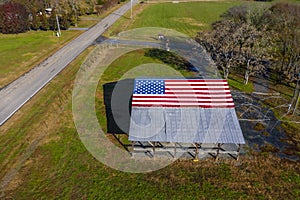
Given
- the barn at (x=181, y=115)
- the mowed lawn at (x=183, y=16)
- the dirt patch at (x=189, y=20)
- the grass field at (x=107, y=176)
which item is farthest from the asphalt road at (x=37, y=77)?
the dirt patch at (x=189, y=20)

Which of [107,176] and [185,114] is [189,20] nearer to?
[185,114]

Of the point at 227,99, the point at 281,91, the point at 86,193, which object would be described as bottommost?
the point at 86,193

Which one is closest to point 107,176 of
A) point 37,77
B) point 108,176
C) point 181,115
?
point 108,176

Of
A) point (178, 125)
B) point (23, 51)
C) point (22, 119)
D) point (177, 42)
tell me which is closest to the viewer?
point (178, 125)

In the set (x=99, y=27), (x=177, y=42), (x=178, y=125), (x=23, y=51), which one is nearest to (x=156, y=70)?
(x=177, y=42)

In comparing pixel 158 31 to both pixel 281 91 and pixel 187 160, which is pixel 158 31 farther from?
pixel 187 160

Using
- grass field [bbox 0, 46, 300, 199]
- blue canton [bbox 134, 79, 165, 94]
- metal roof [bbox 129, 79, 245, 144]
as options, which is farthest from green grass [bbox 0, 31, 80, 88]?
metal roof [bbox 129, 79, 245, 144]

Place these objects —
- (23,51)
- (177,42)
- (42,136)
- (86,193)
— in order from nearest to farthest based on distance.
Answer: (86,193) < (42,136) < (23,51) < (177,42)
